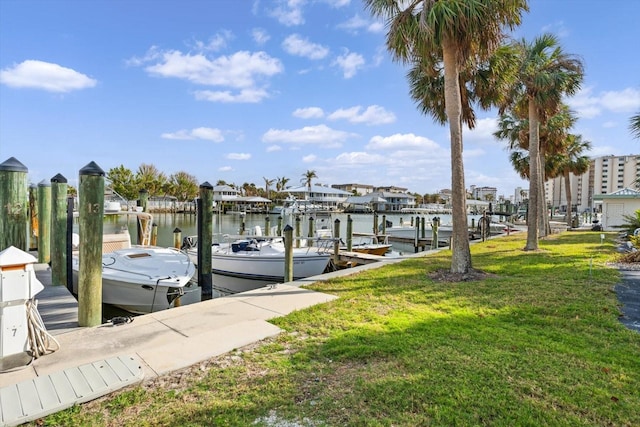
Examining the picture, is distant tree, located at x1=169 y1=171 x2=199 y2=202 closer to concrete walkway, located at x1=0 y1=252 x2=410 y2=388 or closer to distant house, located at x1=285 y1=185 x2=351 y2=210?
distant house, located at x1=285 y1=185 x2=351 y2=210

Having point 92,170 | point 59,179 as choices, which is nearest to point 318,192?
point 59,179

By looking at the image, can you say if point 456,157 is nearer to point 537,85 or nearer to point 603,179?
point 537,85

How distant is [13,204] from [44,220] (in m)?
3.34

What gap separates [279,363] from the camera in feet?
13.1

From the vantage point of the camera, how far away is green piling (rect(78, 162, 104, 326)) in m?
5.05

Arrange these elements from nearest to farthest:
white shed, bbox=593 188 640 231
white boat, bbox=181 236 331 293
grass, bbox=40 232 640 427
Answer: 1. grass, bbox=40 232 640 427
2. white boat, bbox=181 236 331 293
3. white shed, bbox=593 188 640 231

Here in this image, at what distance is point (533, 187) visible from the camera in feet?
46.7

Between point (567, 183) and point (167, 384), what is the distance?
1537 inches

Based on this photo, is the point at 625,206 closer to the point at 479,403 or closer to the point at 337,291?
the point at 337,291

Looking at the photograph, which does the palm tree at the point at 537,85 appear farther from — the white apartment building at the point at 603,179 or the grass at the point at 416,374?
the white apartment building at the point at 603,179

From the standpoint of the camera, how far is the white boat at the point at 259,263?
11461 millimetres

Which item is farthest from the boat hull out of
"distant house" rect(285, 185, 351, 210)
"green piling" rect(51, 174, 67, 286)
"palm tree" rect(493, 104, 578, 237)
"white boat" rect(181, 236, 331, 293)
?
"palm tree" rect(493, 104, 578, 237)

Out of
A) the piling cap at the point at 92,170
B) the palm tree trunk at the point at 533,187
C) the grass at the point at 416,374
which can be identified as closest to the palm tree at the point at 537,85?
the palm tree trunk at the point at 533,187

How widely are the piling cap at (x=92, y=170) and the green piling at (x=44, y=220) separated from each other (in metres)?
5.28
